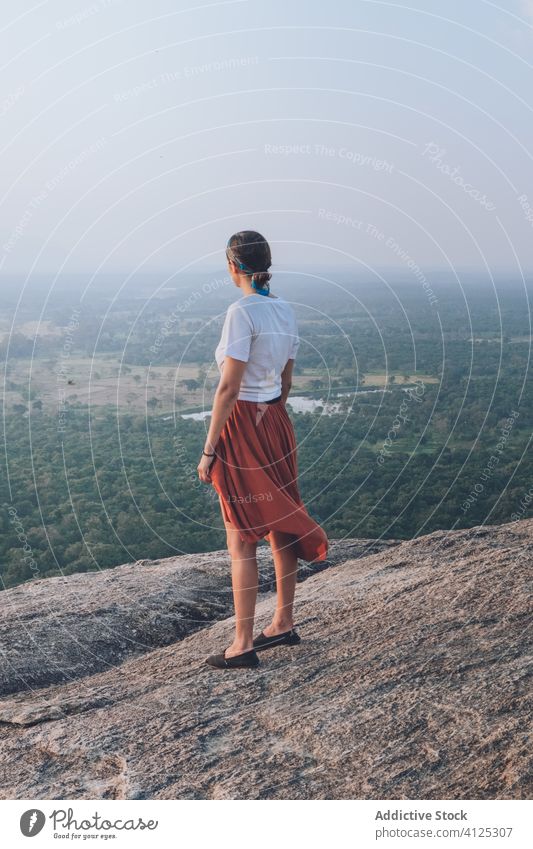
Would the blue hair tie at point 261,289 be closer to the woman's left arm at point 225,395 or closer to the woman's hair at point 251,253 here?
the woman's hair at point 251,253

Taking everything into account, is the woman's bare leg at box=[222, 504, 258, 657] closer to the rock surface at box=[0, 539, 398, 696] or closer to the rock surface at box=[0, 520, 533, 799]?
the rock surface at box=[0, 520, 533, 799]

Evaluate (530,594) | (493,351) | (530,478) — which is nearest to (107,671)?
(530,594)

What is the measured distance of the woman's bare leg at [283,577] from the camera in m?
5.11

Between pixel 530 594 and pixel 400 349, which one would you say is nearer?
pixel 530 594

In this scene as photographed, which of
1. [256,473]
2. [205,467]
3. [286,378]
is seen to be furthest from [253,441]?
[286,378]

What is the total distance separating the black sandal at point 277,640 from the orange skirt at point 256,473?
70 cm

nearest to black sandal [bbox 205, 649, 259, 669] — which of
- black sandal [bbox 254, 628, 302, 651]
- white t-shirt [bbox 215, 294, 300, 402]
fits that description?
black sandal [bbox 254, 628, 302, 651]

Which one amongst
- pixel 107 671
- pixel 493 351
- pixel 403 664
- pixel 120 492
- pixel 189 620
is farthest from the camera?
pixel 493 351

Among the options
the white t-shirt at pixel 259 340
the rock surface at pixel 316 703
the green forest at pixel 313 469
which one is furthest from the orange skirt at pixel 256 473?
the green forest at pixel 313 469

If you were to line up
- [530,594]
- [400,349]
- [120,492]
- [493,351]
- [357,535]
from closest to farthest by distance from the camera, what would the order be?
[530,594] → [357,535] → [120,492] → [400,349] → [493,351]

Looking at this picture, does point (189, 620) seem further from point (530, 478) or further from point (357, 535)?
point (530, 478)

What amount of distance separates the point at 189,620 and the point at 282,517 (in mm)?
2119

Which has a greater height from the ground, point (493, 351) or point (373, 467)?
point (493, 351)
